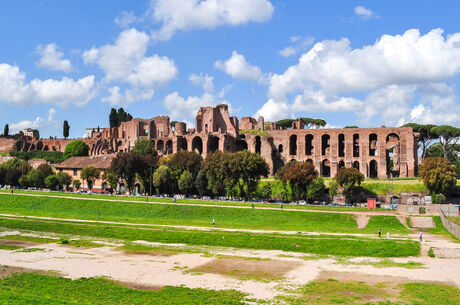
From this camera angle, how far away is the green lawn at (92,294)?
555 inches

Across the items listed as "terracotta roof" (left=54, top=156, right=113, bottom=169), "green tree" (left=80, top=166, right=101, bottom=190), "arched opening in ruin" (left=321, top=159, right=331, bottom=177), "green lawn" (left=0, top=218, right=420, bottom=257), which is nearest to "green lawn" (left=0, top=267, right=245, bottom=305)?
"green lawn" (left=0, top=218, right=420, bottom=257)

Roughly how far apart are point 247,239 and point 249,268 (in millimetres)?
7364

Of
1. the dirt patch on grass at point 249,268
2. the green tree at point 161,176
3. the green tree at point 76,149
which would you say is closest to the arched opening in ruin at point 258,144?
the green tree at point 161,176

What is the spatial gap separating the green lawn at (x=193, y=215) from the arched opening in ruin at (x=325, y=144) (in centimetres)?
3629

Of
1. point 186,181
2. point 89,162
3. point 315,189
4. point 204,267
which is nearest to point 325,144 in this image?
point 315,189

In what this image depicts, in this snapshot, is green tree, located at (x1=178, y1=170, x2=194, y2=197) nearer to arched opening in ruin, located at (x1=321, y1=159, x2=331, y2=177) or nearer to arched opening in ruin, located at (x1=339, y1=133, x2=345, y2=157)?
arched opening in ruin, located at (x1=321, y1=159, x2=331, y2=177)

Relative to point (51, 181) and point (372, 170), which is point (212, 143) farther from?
point (372, 170)

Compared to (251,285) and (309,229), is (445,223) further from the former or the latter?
(251,285)

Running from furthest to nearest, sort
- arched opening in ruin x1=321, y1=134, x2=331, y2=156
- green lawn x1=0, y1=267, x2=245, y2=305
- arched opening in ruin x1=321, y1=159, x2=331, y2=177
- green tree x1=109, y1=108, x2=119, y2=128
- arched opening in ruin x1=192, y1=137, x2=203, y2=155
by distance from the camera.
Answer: green tree x1=109, y1=108, x2=119, y2=128 < arched opening in ruin x1=192, y1=137, x2=203, y2=155 < arched opening in ruin x1=321, y1=134, x2=331, y2=156 < arched opening in ruin x1=321, y1=159, x2=331, y2=177 < green lawn x1=0, y1=267, x2=245, y2=305

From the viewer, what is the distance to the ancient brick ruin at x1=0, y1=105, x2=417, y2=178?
67.1 m

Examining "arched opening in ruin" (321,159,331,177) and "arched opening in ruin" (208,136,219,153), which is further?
"arched opening in ruin" (208,136,219,153)

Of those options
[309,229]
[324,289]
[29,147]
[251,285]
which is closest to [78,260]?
[251,285]

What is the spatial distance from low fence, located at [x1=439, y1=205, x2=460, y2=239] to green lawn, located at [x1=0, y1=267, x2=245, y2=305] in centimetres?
1968

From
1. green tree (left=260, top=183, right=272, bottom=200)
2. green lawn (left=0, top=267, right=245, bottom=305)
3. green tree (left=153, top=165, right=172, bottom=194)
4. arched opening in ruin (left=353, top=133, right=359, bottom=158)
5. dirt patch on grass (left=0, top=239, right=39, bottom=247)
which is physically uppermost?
arched opening in ruin (left=353, top=133, right=359, bottom=158)
